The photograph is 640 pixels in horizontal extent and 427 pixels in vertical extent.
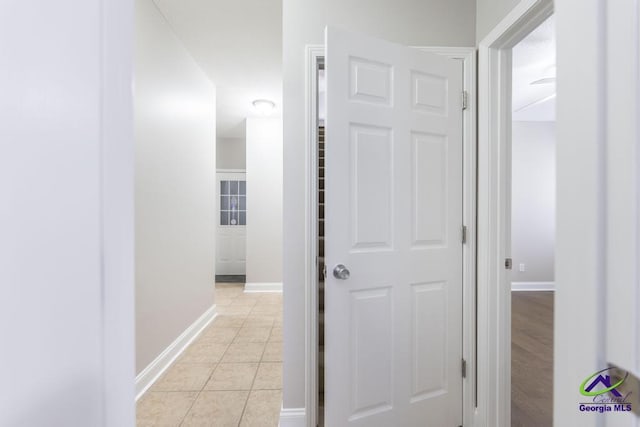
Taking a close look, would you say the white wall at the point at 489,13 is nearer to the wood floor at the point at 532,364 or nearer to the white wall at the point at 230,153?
the wood floor at the point at 532,364

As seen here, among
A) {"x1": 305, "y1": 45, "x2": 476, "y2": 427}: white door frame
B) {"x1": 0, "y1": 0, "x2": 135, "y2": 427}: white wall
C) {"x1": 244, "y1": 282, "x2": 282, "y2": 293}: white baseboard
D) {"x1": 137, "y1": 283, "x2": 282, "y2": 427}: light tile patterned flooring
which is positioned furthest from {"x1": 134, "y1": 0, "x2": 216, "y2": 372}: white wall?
{"x1": 0, "y1": 0, "x2": 135, "y2": 427}: white wall

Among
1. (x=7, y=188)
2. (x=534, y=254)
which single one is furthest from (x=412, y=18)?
(x=534, y=254)

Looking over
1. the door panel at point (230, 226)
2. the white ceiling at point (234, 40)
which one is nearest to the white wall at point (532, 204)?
the white ceiling at point (234, 40)

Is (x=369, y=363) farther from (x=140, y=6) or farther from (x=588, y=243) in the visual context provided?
(x=140, y=6)

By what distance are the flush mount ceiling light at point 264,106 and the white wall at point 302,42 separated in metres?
2.57

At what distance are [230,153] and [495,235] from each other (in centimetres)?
559

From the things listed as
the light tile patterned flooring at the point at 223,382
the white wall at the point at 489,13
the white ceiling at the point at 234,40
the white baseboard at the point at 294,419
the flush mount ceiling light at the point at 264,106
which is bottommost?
the light tile patterned flooring at the point at 223,382

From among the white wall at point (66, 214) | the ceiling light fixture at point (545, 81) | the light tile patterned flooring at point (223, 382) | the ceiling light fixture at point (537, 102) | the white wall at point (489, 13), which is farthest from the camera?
the ceiling light fixture at point (537, 102)

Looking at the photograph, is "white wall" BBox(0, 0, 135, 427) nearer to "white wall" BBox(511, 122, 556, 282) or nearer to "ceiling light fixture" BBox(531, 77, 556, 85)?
"ceiling light fixture" BBox(531, 77, 556, 85)

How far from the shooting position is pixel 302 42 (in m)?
1.71

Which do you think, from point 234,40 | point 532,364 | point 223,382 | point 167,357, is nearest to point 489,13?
point 234,40

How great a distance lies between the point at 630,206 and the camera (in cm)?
44

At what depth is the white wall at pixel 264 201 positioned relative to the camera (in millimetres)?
4906

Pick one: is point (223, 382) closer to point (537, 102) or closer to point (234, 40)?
point (234, 40)
